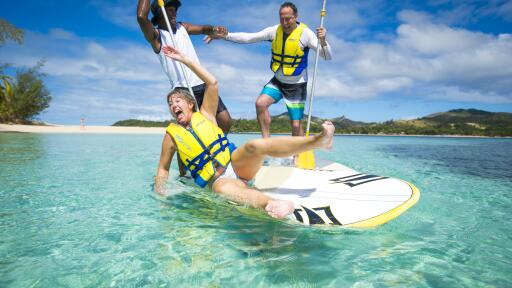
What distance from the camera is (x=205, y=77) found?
3.60 metres

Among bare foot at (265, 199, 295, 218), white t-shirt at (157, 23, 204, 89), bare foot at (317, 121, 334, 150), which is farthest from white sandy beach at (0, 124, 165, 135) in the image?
bare foot at (317, 121, 334, 150)

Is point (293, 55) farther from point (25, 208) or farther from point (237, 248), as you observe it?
point (25, 208)

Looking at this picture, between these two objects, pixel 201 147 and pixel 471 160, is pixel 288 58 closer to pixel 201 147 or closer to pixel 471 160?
pixel 201 147


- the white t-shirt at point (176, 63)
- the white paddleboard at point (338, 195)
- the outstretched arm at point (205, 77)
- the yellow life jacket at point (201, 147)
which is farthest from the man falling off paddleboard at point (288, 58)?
the yellow life jacket at point (201, 147)

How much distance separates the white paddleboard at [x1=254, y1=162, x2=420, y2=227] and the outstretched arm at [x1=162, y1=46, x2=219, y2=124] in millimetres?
1160

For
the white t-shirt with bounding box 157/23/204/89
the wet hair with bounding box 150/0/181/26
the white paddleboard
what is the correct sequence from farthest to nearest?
the wet hair with bounding box 150/0/181/26, the white t-shirt with bounding box 157/23/204/89, the white paddleboard

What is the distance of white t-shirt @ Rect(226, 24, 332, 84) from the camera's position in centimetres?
552

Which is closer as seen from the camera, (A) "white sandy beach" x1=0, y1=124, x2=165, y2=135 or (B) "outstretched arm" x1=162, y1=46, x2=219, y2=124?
(B) "outstretched arm" x1=162, y1=46, x2=219, y2=124

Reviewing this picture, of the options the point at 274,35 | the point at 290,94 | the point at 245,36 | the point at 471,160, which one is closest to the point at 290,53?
the point at 274,35

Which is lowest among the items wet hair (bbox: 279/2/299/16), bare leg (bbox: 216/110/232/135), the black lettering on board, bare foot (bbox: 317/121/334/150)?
the black lettering on board

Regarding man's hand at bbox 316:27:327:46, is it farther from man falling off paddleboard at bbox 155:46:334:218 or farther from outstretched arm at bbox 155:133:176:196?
outstretched arm at bbox 155:133:176:196

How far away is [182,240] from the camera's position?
8.81ft

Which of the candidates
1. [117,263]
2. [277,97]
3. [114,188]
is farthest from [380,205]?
[114,188]

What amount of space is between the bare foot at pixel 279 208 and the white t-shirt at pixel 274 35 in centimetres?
359
